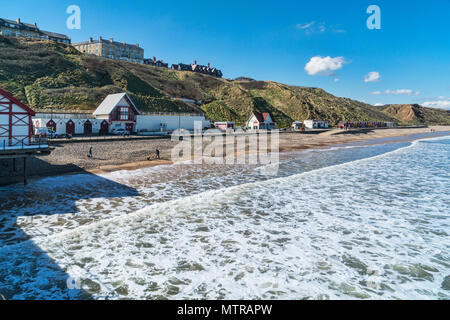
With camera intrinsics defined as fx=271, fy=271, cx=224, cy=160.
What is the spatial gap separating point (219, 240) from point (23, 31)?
6134 inches

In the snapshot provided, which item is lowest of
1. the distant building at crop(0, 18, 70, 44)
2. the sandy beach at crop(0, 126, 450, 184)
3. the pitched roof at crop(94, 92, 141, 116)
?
the sandy beach at crop(0, 126, 450, 184)

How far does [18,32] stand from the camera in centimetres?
12125

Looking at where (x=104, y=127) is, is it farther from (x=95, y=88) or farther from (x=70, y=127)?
(x=95, y=88)

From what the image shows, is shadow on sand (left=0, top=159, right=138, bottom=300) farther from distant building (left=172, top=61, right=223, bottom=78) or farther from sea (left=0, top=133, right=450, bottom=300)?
distant building (left=172, top=61, right=223, bottom=78)

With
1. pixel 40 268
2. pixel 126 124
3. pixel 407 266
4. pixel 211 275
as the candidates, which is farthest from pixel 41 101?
pixel 407 266

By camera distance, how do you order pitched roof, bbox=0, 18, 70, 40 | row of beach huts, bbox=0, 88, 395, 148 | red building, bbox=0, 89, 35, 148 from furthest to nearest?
1. pitched roof, bbox=0, 18, 70, 40
2. row of beach huts, bbox=0, 88, 395, 148
3. red building, bbox=0, 89, 35, 148

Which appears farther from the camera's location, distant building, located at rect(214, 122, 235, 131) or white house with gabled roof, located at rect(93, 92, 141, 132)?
distant building, located at rect(214, 122, 235, 131)

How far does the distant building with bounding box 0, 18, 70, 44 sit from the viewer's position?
116500 millimetres

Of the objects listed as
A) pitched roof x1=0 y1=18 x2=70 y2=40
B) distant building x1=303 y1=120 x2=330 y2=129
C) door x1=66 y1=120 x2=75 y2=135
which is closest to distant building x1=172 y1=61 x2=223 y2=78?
pitched roof x1=0 y1=18 x2=70 y2=40

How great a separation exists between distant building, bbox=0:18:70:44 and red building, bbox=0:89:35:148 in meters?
120

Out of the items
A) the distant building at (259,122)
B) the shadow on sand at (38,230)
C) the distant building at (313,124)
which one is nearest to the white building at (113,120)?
the shadow on sand at (38,230)

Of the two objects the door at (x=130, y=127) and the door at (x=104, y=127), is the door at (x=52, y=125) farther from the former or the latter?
the door at (x=130, y=127)
